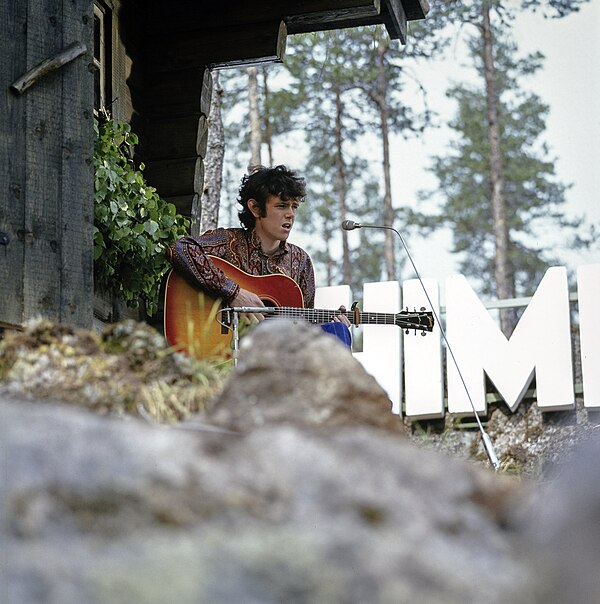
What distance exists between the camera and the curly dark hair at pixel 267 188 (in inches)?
211

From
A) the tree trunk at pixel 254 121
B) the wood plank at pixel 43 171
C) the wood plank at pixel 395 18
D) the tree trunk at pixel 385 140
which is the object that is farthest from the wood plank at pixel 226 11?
the tree trunk at pixel 385 140

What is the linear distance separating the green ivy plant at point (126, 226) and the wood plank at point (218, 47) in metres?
0.69

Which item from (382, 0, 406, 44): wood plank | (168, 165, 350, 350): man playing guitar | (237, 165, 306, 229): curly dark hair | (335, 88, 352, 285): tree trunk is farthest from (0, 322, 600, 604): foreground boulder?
(335, 88, 352, 285): tree trunk

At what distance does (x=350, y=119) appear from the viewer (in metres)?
22.1

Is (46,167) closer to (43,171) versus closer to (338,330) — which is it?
(43,171)

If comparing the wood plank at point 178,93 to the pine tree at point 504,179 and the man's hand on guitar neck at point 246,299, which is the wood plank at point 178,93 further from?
the pine tree at point 504,179

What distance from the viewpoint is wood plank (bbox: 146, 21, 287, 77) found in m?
6.26

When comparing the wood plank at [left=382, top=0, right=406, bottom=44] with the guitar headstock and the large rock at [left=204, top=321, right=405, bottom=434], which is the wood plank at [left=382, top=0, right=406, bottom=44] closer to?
the guitar headstock

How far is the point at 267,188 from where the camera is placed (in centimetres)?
540

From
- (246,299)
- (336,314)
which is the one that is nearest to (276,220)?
(246,299)

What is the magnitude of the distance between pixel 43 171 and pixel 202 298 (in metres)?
1.06

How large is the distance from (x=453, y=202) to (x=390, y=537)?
912 inches

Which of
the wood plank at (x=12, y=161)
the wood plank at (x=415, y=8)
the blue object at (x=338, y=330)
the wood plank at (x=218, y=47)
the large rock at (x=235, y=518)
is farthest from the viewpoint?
the wood plank at (x=415, y=8)

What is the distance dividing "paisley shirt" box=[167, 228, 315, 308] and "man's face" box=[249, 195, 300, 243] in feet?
0.18
